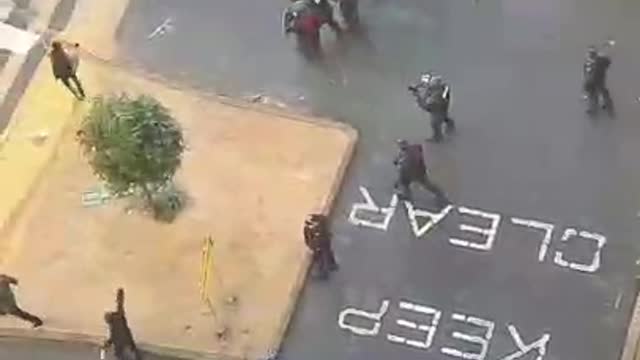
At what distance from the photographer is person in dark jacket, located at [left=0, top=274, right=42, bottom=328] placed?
1138 inches

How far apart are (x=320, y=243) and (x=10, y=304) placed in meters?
5.05

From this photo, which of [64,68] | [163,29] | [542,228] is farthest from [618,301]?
[64,68]

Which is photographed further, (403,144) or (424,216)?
(424,216)

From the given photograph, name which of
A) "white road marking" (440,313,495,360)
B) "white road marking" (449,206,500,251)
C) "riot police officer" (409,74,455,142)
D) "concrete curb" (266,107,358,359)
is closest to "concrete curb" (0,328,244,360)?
"concrete curb" (266,107,358,359)

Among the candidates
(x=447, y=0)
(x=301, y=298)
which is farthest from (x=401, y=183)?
(x=447, y=0)

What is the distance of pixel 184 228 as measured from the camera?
101ft

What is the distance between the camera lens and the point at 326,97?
32281 millimetres

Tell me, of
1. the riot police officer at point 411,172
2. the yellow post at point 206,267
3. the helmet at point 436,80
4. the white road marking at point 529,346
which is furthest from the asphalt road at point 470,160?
the yellow post at point 206,267

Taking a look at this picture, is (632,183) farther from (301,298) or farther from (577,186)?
(301,298)

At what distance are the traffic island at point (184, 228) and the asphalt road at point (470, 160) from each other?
20.2 inches

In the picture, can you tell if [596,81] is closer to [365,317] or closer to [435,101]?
[435,101]

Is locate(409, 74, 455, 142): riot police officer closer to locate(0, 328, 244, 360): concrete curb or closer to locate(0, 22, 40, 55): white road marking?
locate(0, 328, 244, 360): concrete curb

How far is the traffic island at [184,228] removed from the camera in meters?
29.5

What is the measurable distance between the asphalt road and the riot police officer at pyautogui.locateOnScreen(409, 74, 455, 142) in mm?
288
